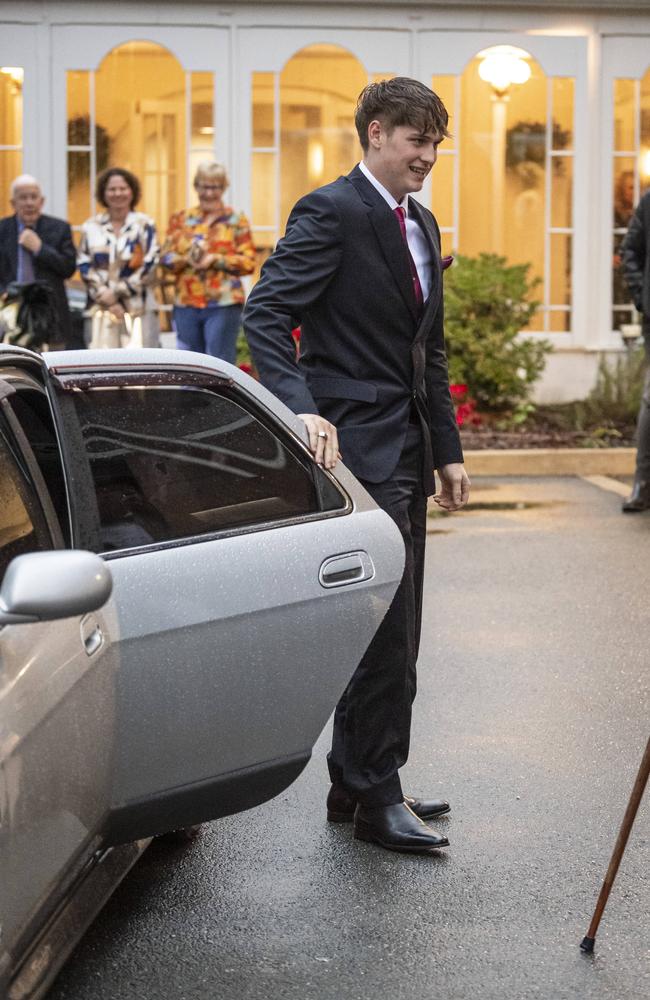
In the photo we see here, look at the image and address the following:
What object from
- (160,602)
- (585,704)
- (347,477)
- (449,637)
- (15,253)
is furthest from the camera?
(15,253)

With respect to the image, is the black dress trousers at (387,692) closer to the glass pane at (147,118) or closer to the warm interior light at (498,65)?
the glass pane at (147,118)

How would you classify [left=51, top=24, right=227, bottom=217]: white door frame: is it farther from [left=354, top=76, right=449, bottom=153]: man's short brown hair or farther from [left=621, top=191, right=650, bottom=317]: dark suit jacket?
[left=354, top=76, right=449, bottom=153]: man's short brown hair

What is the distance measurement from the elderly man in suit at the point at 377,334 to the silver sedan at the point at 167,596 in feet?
1.19

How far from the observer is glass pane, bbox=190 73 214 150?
15.2m

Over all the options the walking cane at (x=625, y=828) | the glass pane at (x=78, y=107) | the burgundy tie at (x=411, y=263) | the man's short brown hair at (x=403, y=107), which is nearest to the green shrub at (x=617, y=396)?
the glass pane at (x=78, y=107)

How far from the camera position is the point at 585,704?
237 inches

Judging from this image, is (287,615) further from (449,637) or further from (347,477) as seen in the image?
(449,637)

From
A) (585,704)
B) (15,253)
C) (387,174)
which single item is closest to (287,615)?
(387,174)

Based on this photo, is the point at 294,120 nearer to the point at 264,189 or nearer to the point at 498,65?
the point at 264,189

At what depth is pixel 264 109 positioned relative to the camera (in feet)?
50.3

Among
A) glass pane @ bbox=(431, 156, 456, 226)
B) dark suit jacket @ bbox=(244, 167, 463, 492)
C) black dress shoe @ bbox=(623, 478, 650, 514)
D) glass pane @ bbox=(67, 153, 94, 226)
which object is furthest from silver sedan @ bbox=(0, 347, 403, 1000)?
glass pane @ bbox=(431, 156, 456, 226)

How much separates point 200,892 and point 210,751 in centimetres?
69

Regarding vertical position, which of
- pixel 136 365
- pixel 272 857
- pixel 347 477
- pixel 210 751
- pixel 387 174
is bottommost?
pixel 272 857

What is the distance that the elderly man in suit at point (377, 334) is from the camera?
439 centimetres
